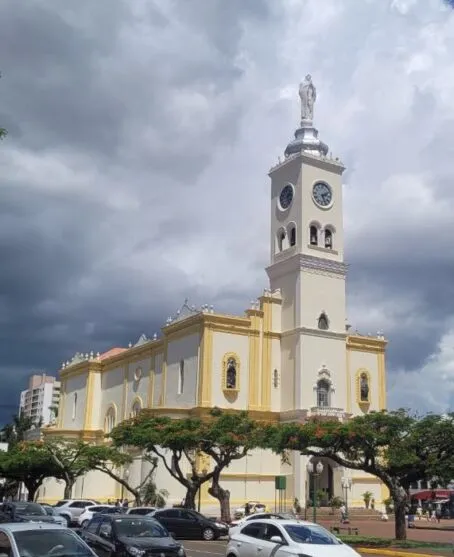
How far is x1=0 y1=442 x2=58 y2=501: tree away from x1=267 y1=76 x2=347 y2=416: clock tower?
18.7 metres

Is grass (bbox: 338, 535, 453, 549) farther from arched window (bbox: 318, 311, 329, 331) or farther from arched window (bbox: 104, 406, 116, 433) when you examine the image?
arched window (bbox: 104, 406, 116, 433)

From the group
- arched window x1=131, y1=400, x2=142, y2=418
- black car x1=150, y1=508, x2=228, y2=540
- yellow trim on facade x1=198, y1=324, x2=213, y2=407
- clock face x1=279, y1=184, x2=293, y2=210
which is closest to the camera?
black car x1=150, y1=508, x2=228, y2=540

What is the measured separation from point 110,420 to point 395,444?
137 ft

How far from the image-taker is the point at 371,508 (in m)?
53.5

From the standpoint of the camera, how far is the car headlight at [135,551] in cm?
1733

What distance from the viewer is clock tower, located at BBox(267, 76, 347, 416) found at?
5488 centimetres

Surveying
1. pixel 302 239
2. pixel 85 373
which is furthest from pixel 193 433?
pixel 85 373

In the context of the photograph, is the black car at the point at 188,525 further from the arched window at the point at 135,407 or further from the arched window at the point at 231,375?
the arched window at the point at 135,407

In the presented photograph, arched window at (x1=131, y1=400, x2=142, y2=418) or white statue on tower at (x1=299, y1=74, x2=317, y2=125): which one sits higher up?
white statue on tower at (x1=299, y1=74, x2=317, y2=125)

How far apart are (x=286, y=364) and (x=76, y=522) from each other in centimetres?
2247

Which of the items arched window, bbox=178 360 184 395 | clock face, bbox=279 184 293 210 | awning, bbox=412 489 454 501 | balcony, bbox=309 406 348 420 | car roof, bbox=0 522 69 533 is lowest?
car roof, bbox=0 522 69 533

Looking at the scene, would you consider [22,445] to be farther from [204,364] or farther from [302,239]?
[302,239]

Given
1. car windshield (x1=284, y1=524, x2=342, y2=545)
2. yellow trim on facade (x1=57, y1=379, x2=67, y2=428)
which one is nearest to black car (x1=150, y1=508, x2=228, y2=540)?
car windshield (x1=284, y1=524, x2=342, y2=545)

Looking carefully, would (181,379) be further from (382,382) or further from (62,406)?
(62,406)
